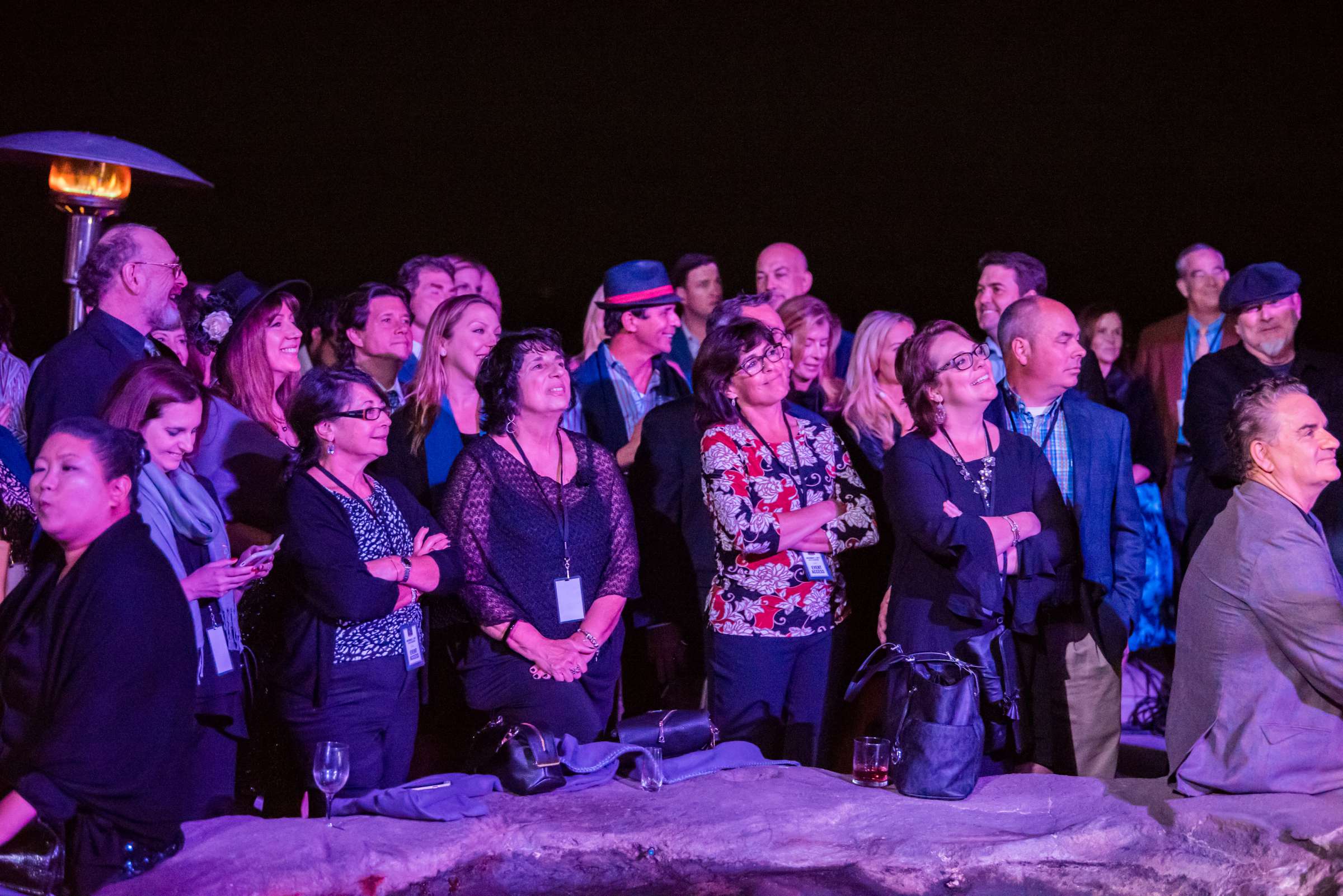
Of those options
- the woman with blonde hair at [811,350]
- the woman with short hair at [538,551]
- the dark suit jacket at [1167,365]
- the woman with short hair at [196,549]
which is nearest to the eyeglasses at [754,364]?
the woman with short hair at [538,551]

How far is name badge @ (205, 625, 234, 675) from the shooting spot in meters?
3.34

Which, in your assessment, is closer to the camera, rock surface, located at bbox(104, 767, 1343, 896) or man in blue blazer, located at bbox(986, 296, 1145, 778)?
rock surface, located at bbox(104, 767, 1343, 896)

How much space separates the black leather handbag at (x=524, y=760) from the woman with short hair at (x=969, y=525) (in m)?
1.07

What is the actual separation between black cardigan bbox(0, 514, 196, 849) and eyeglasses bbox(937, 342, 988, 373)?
215 centimetres

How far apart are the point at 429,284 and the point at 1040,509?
265 centimetres

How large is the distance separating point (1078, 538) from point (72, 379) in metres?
2.95

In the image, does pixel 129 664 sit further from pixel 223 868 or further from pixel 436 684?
pixel 436 684

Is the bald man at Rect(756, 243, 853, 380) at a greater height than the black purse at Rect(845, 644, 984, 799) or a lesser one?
greater

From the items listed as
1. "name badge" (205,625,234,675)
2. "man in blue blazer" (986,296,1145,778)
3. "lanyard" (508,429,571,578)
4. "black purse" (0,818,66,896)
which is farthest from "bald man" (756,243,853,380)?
"black purse" (0,818,66,896)

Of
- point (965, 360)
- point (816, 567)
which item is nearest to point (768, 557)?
point (816, 567)

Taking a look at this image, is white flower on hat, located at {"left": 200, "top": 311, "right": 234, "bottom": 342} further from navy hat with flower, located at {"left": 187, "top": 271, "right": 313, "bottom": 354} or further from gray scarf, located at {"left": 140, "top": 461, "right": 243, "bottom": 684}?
gray scarf, located at {"left": 140, "top": 461, "right": 243, "bottom": 684}

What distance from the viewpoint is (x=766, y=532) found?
145 inches

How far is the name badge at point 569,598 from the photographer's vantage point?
3627mm

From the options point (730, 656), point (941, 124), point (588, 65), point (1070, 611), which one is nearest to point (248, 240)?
point (588, 65)
